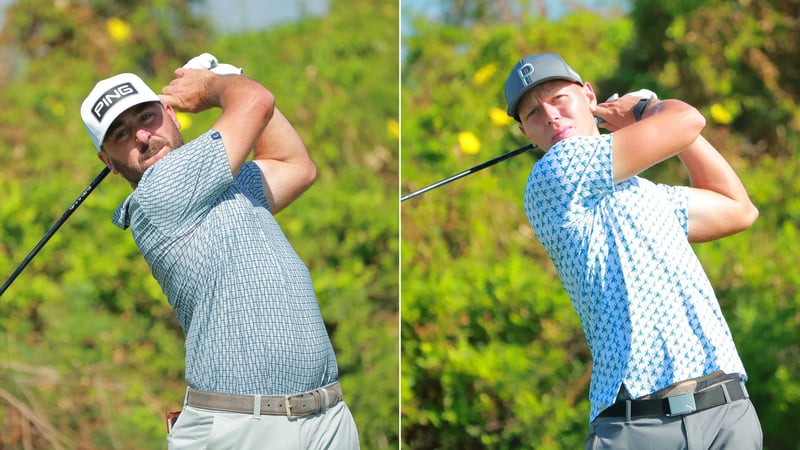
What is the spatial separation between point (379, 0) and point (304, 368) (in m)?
6.64

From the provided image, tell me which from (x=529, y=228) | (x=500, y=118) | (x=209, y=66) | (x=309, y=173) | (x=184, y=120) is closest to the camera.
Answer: (x=209, y=66)

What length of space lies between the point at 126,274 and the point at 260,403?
315 cm

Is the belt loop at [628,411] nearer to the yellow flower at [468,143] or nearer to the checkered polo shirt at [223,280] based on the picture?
the checkered polo shirt at [223,280]

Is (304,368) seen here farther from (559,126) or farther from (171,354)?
(171,354)

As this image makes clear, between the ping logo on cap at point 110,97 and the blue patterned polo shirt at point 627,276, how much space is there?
1011mm

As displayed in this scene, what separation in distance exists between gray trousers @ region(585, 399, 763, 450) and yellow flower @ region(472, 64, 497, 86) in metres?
4.31

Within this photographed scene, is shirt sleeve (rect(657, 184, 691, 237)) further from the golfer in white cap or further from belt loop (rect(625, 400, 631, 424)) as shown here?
the golfer in white cap

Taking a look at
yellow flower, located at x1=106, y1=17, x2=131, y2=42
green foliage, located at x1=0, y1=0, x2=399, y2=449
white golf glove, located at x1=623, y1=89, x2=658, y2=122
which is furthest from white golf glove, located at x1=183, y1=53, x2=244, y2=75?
yellow flower, located at x1=106, y1=17, x2=131, y2=42

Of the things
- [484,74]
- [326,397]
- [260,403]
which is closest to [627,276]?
[326,397]

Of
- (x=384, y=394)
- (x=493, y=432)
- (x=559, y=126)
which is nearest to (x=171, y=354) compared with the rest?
(x=384, y=394)

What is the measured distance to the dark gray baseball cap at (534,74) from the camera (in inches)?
98.0

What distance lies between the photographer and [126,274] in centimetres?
546

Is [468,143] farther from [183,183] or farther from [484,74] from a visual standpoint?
[183,183]

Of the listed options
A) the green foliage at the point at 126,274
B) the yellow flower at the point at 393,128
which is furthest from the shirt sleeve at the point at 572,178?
the yellow flower at the point at 393,128
